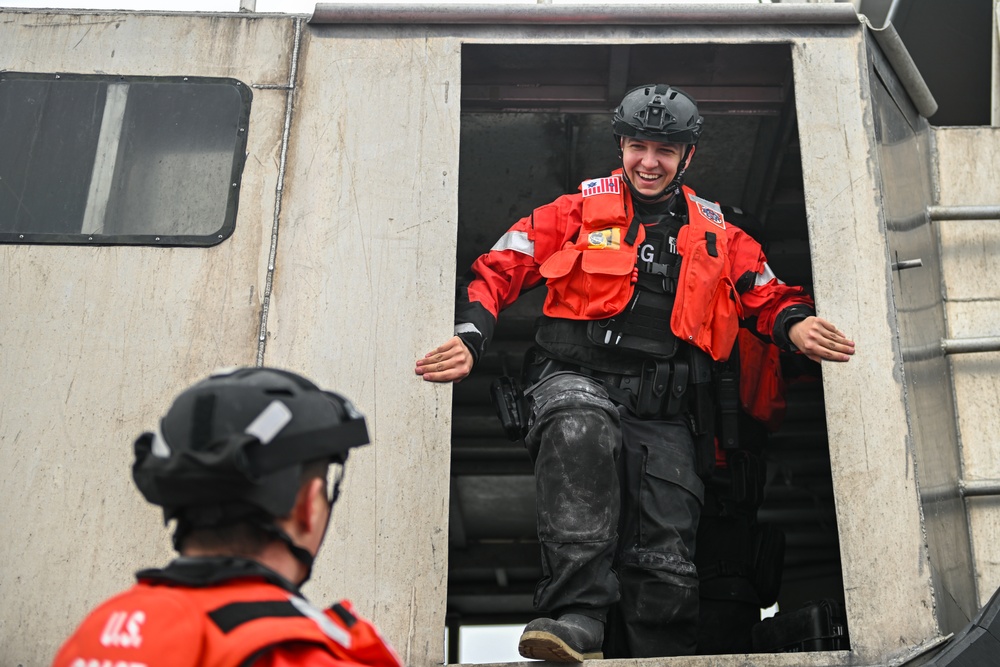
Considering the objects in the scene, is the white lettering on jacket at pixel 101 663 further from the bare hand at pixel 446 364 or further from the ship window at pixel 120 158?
the ship window at pixel 120 158

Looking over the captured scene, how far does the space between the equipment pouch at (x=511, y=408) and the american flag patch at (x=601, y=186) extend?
0.70 m

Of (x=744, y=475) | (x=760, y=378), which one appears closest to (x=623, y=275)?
(x=760, y=378)

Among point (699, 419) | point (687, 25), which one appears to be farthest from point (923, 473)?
point (687, 25)

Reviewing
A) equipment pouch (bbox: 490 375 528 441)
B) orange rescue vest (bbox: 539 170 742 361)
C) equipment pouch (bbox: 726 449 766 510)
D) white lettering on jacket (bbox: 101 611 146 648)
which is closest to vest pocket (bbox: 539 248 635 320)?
orange rescue vest (bbox: 539 170 742 361)

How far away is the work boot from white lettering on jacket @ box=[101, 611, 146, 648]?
173 centimetres

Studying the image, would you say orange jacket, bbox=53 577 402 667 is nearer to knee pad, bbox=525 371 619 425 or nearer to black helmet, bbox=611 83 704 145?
knee pad, bbox=525 371 619 425

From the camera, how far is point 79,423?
381cm

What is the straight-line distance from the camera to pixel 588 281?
13.2ft

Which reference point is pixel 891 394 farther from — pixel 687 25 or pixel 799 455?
pixel 799 455

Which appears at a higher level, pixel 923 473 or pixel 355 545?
pixel 923 473

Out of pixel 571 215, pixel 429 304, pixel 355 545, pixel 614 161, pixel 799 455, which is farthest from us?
pixel 799 455

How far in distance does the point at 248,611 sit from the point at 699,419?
2669mm

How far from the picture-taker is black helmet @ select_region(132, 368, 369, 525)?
1785 mm

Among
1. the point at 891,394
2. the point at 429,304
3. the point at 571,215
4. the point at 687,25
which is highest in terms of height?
the point at 687,25
